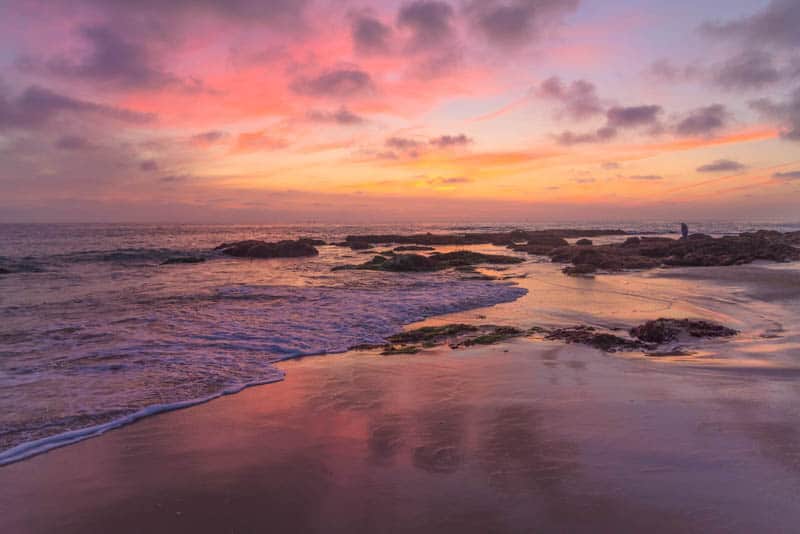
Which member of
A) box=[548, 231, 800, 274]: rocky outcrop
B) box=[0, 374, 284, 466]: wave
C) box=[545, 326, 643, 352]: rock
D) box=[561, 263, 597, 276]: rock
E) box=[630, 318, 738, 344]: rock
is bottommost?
box=[0, 374, 284, 466]: wave

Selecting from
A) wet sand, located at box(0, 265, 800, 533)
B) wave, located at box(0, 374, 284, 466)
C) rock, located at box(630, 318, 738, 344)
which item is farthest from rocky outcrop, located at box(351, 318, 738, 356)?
wave, located at box(0, 374, 284, 466)

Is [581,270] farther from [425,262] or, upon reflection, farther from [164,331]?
[164,331]

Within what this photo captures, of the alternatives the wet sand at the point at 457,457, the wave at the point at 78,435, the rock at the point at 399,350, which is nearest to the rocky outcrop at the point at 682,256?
the rock at the point at 399,350

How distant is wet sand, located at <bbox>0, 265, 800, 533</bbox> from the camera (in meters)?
3.49

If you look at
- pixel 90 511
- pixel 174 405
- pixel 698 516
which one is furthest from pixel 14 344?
pixel 698 516

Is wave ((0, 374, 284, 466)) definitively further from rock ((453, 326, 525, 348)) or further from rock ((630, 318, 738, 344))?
rock ((630, 318, 738, 344))

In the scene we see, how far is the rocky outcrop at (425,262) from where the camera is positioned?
81.8ft

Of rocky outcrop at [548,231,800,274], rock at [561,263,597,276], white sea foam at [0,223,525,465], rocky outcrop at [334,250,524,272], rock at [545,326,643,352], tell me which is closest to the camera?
white sea foam at [0,223,525,465]

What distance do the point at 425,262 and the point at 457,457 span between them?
21387 millimetres

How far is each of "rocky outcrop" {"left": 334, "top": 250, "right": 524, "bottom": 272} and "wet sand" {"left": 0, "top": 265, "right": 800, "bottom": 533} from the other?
17.5 metres

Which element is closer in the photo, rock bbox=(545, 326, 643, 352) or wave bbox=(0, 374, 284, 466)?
wave bbox=(0, 374, 284, 466)

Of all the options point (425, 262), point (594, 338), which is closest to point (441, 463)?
point (594, 338)

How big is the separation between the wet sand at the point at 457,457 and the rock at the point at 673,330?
1.30m

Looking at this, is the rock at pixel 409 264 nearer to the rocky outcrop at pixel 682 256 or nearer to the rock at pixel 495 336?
the rocky outcrop at pixel 682 256
